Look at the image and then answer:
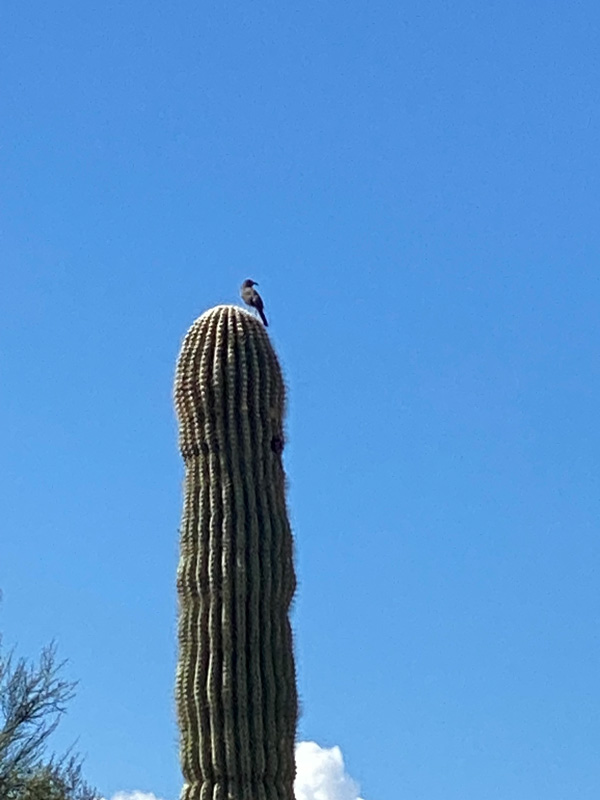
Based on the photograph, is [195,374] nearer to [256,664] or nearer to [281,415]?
[281,415]

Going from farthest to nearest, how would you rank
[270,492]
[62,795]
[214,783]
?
[62,795] < [270,492] < [214,783]

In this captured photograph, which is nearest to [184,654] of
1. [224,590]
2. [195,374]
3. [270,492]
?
[224,590]

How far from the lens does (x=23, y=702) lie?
16.8 metres

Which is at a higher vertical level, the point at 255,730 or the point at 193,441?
the point at 193,441

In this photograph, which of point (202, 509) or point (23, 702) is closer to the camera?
point (202, 509)

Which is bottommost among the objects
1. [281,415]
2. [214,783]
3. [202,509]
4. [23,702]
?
[214,783]

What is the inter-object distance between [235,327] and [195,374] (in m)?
0.40

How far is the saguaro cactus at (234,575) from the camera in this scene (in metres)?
9.75

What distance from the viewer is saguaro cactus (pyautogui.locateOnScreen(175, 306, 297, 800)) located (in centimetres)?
975

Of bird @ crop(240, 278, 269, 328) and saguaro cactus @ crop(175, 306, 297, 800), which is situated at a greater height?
bird @ crop(240, 278, 269, 328)

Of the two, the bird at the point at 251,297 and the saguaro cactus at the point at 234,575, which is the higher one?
the bird at the point at 251,297

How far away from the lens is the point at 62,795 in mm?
16484

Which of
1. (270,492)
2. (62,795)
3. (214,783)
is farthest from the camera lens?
(62,795)

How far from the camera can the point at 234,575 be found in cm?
998
